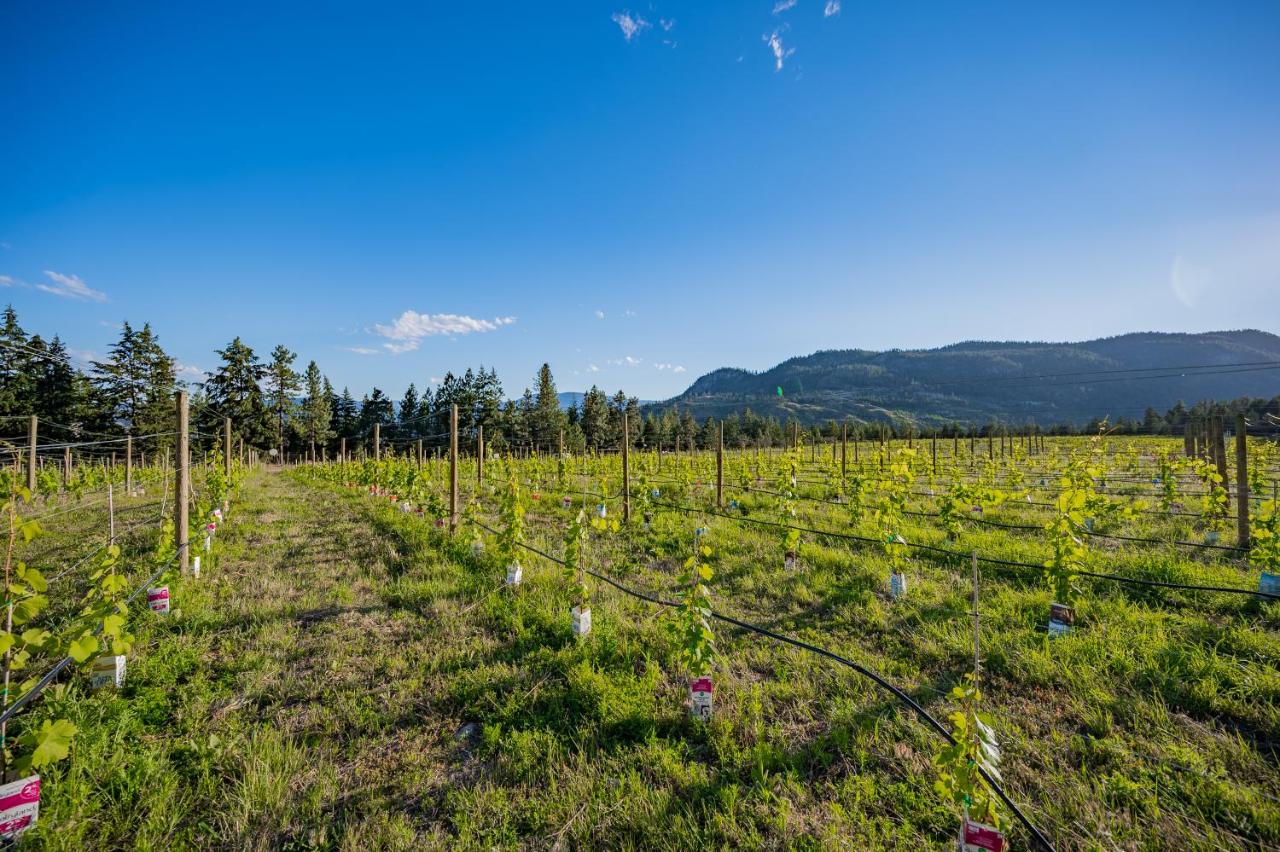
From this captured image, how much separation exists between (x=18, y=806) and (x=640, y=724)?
3436 mm

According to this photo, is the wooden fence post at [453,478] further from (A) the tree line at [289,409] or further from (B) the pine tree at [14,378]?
(B) the pine tree at [14,378]

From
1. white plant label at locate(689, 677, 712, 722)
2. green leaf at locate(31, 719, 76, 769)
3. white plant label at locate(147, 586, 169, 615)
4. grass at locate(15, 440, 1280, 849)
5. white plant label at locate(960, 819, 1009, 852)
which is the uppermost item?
green leaf at locate(31, 719, 76, 769)

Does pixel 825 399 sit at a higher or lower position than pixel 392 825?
higher

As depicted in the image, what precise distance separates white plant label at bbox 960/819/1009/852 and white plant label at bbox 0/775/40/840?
184 inches

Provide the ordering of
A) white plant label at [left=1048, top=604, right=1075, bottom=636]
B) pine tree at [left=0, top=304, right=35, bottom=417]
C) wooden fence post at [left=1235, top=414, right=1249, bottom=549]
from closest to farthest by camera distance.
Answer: white plant label at [left=1048, top=604, right=1075, bottom=636] → wooden fence post at [left=1235, top=414, right=1249, bottom=549] → pine tree at [left=0, top=304, right=35, bottom=417]

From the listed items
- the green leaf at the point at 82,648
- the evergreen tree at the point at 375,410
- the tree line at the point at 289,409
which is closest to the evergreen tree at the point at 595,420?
the tree line at the point at 289,409

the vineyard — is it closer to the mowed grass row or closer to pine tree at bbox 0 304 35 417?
the mowed grass row

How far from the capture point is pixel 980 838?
2.17 m

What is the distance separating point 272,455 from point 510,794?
5773 centimetres

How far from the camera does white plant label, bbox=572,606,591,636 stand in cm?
479

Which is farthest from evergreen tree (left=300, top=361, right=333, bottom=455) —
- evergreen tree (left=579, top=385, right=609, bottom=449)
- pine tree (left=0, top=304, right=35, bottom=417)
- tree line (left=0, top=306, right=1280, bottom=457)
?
evergreen tree (left=579, top=385, right=609, bottom=449)

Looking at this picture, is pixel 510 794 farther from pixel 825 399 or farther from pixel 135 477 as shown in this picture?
pixel 825 399

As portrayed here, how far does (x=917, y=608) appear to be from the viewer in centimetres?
545

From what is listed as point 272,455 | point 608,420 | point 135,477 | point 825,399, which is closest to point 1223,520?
point 135,477
